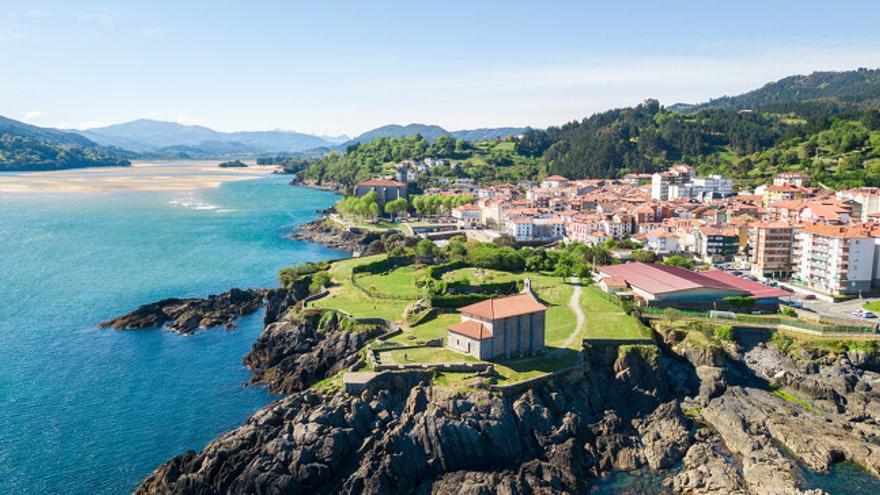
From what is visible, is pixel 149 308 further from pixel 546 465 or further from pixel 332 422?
pixel 546 465

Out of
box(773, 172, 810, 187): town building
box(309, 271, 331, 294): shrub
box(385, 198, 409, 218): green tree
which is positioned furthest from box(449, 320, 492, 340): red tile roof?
box(773, 172, 810, 187): town building

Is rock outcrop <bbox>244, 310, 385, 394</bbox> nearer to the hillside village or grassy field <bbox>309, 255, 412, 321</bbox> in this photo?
grassy field <bbox>309, 255, 412, 321</bbox>

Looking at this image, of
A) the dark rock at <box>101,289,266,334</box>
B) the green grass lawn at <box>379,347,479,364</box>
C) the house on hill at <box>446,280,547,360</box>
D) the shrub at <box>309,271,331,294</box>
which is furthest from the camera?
the shrub at <box>309,271,331,294</box>

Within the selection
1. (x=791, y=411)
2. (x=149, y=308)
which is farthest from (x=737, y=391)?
(x=149, y=308)

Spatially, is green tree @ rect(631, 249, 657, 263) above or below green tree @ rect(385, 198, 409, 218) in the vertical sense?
below

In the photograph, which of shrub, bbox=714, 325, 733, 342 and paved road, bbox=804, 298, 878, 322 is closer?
shrub, bbox=714, 325, 733, 342

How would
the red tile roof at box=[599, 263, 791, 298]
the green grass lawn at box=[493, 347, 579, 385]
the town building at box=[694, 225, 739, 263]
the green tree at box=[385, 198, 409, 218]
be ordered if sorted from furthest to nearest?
1. the green tree at box=[385, 198, 409, 218]
2. the town building at box=[694, 225, 739, 263]
3. the red tile roof at box=[599, 263, 791, 298]
4. the green grass lawn at box=[493, 347, 579, 385]
